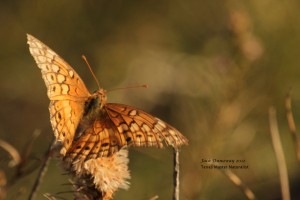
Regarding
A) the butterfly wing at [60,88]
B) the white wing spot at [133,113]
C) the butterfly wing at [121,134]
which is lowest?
the butterfly wing at [121,134]

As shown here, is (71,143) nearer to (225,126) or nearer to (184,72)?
(225,126)

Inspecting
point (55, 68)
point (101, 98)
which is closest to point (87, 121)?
point (101, 98)

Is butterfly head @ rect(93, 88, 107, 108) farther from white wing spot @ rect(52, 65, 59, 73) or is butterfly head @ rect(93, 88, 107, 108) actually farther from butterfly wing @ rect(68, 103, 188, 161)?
white wing spot @ rect(52, 65, 59, 73)

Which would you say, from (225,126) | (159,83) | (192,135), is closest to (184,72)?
(159,83)

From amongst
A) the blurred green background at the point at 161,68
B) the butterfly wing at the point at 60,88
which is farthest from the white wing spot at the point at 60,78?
the blurred green background at the point at 161,68

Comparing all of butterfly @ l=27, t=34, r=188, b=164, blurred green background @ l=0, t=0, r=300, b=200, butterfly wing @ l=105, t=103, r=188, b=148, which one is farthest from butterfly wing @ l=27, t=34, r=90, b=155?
blurred green background @ l=0, t=0, r=300, b=200

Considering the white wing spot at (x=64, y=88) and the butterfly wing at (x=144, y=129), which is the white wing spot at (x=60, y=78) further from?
the butterfly wing at (x=144, y=129)
